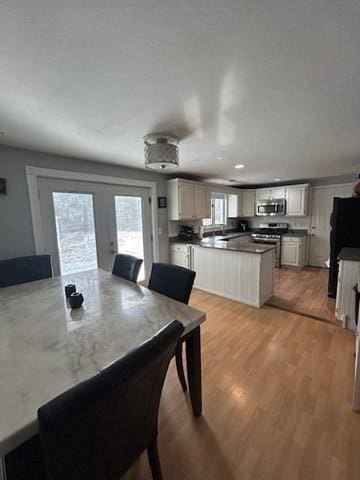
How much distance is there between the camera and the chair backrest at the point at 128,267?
204 cm

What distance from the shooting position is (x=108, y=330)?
45.7 inches

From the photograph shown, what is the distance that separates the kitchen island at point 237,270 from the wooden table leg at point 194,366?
1.88 m

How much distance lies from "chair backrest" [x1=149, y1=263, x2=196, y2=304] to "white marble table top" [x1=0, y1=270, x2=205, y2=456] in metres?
0.11

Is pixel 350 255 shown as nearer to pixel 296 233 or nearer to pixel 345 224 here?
pixel 345 224

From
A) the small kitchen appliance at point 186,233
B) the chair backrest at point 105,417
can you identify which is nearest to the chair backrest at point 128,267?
the chair backrest at point 105,417

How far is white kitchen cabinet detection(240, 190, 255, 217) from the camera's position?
577 cm

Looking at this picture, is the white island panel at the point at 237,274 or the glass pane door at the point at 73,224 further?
the white island panel at the point at 237,274

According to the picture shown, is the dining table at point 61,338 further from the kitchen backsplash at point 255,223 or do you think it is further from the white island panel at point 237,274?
the kitchen backsplash at point 255,223

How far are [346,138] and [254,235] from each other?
336cm

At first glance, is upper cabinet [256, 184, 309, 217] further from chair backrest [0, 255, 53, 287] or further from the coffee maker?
chair backrest [0, 255, 53, 287]

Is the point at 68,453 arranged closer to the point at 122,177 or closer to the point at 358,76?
the point at 358,76

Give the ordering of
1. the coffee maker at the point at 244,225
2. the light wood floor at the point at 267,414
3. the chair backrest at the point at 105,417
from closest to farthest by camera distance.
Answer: the chair backrest at the point at 105,417, the light wood floor at the point at 267,414, the coffee maker at the point at 244,225

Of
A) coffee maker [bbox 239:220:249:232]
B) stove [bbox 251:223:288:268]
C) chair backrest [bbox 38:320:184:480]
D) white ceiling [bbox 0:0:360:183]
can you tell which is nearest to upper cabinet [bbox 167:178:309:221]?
coffee maker [bbox 239:220:249:232]

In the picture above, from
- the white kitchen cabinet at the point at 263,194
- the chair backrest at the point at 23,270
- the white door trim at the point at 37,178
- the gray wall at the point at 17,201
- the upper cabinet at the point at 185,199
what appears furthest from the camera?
the white kitchen cabinet at the point at 263,194
